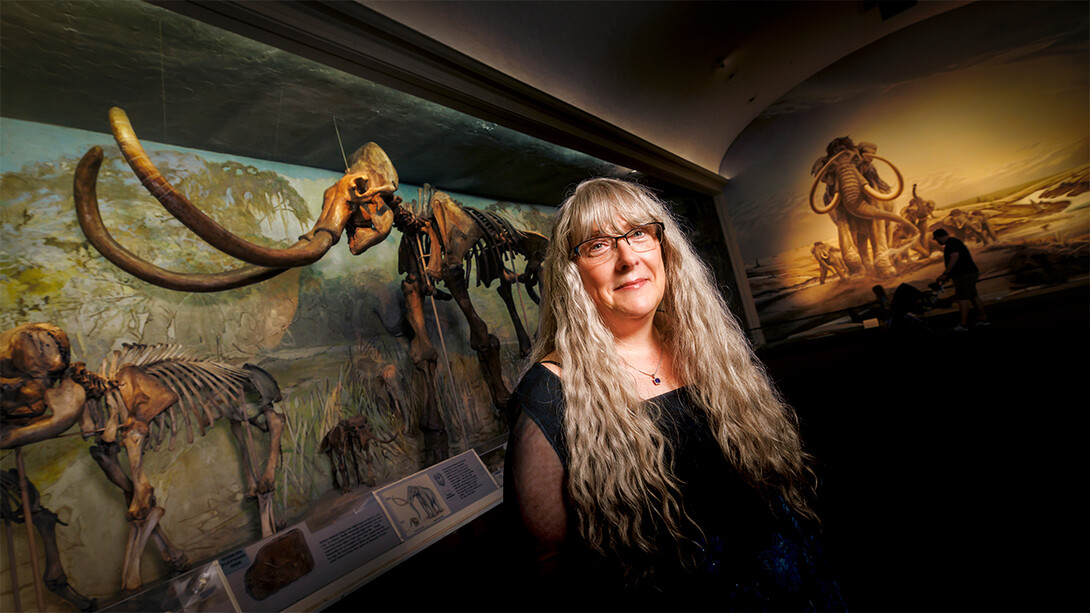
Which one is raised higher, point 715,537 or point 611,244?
point 611,244

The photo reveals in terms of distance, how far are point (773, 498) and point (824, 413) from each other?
132 inches

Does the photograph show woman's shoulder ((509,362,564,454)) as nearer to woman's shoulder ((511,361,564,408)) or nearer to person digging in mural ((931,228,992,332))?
woman's shoulder ((511,361,564,408))

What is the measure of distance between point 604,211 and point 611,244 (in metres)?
0.10

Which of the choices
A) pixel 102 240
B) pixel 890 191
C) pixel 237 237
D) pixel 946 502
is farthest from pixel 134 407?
pixel 890 191

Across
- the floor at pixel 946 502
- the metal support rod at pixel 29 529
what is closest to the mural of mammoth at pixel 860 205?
the floor at pixel 946 502

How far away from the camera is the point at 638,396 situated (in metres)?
1.34

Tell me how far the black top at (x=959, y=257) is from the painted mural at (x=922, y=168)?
0.29 feet

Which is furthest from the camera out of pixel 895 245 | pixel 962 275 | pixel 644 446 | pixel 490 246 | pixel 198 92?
pixel 895 245

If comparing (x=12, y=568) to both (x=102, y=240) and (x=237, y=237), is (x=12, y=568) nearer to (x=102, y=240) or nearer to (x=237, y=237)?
(x=102, y=240)

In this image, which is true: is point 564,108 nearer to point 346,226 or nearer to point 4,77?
point 346,226

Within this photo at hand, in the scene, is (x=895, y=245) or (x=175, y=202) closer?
(x=175, y=202)

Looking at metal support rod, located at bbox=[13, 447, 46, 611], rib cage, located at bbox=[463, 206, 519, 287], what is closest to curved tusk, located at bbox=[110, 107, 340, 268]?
metal support rod, located at bbox=[13, 447, 46, 611]

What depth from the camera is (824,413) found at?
4.17 meters

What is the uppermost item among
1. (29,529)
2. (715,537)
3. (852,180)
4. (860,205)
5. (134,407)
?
(852,180)
